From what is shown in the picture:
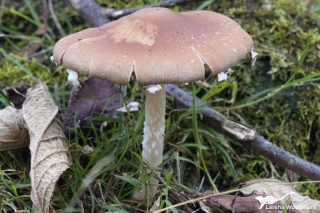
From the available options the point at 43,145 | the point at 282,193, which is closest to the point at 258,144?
the point at 282,193

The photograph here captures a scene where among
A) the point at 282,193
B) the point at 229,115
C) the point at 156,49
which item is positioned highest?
the point at 156,49

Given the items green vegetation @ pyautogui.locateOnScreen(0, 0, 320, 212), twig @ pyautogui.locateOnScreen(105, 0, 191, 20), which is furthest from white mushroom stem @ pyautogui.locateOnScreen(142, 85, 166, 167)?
twig @ pyautogui.locateOnScreen(105, 0, 191, 20)

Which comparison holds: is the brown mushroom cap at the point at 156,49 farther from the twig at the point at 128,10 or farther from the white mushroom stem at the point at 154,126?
the twig at the point at 128,10

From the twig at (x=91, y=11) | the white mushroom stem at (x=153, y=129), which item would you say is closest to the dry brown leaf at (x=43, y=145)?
the white mushroom stem at (x=153, y=129)

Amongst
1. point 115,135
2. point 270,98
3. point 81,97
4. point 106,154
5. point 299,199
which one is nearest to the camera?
point 299,199

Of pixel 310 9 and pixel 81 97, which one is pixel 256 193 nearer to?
pixel 81 97

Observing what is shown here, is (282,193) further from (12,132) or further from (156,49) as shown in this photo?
(12,132)

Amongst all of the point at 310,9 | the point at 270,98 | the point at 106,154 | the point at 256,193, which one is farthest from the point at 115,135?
the point at 310,9

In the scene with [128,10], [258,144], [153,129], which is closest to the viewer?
[153,129]
